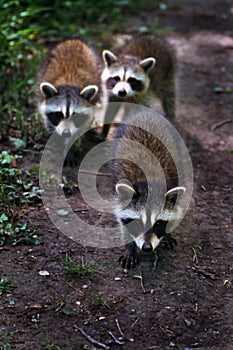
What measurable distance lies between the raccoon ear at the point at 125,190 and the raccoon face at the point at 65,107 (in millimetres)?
1656

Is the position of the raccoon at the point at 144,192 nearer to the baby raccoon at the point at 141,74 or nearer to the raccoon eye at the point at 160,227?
the raccoon eye at the point at 160,227

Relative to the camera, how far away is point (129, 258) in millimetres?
4270

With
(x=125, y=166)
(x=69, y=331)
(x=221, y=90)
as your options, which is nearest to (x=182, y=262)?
(x=125, y=166)

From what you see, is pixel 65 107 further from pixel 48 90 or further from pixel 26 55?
pixel 26 55

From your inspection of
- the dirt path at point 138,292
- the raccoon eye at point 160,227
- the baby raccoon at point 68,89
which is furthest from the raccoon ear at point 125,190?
the baby raccoon at point 68,89

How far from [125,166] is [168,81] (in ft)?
8.25

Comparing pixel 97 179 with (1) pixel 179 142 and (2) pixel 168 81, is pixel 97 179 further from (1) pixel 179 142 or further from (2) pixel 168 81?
(2) pixel 168 81

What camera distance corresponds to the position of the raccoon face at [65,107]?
5797 mm

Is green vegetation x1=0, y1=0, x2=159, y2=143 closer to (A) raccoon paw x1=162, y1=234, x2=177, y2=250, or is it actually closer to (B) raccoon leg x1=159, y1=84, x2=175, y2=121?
(B) raccoon leg x1=159, y1=84, x2=175, y2=121

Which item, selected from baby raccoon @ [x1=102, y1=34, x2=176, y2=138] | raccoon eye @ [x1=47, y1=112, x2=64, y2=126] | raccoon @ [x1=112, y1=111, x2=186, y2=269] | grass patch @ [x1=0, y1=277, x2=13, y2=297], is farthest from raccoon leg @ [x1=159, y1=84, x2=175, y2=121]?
grass patch @ [x1=0, y1=277, x2=13, y2=297]

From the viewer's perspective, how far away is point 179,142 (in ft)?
15.7

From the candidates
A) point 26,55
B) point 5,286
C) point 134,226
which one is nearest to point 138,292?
point 134,226

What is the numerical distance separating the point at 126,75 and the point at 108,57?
34 cm

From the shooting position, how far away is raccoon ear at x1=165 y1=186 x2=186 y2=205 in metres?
4.11
